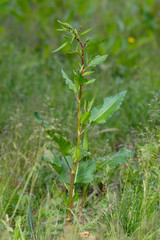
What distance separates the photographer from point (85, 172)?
2.10 meters

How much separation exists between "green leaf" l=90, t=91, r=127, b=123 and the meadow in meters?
0.17

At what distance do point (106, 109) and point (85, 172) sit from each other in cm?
38

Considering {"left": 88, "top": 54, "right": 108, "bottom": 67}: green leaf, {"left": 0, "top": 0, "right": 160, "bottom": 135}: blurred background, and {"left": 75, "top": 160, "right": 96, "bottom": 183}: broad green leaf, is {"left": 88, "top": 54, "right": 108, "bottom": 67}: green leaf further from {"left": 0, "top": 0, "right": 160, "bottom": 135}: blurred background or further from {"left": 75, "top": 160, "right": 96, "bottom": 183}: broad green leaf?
{"left": 0, "top": 0, "right": 160, "bottom": 135}: blurred background

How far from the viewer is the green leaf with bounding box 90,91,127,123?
6.68ft

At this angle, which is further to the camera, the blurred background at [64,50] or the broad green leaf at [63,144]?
the blurred background at [64,50]

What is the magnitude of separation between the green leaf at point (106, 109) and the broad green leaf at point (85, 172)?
0.26m

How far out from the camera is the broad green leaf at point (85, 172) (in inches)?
81.1

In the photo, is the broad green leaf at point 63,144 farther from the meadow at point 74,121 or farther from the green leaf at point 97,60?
the green leaf at point 97,60

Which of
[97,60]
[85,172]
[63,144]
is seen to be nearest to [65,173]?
[85,172]

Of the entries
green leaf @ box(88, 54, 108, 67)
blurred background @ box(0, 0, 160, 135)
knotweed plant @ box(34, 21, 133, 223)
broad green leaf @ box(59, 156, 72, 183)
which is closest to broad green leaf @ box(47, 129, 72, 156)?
knotweed plant @ box(34, 21, 133, 223)

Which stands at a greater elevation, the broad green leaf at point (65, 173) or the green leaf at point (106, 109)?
the green leaf at point (106, 109)

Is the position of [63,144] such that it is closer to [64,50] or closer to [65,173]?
[65,173]

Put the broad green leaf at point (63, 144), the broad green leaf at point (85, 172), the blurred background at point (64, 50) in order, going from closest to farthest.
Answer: the broad green leaf at point (63, 144) < the broad green leaf at point (85, 172) < the blurred background at point (64, 50)

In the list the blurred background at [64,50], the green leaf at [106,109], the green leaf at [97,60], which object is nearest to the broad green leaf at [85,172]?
the green leaf at [106,109]
